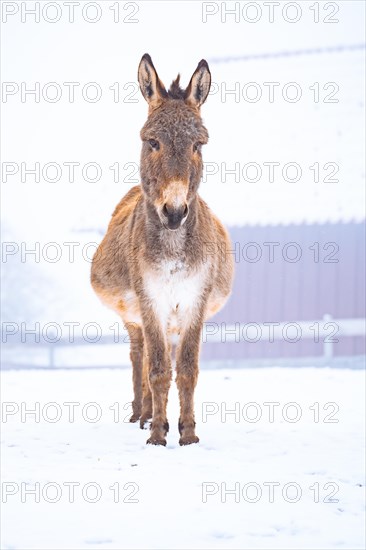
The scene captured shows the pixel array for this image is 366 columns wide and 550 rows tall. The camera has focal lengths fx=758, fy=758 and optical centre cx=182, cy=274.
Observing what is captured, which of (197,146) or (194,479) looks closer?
(194,479)

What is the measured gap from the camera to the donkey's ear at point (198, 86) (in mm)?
6273

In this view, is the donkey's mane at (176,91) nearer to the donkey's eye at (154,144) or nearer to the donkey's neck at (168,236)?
the donkey's eye at (154,144)

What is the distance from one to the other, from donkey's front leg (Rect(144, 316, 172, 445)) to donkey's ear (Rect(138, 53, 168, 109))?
183 cm

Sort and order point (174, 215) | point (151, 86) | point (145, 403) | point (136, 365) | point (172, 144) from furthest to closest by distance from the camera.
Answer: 1. point (136, 365)
2. point (145, 403)
3. point (151, 86)
4. point (172, 144)
5. point (174, 215)

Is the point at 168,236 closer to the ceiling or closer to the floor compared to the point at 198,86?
closer to the floor

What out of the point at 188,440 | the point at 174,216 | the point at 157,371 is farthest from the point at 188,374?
the point at 174,216

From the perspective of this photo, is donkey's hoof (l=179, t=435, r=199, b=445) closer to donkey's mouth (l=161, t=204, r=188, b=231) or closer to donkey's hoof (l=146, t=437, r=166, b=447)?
donkey's hoof (l=146, t=437, r=166, b=447)

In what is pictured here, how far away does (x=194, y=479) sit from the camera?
5.58 metres

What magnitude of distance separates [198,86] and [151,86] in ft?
1.30

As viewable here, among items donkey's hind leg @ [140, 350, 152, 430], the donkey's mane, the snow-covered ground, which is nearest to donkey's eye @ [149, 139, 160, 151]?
the donkey's mane

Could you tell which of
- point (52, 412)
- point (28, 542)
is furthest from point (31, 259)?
point (28, 542)

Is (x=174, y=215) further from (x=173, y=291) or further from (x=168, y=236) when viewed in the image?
(x=173, y=291)

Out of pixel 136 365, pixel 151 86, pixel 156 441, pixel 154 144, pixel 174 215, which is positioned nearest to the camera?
pixel 174 215

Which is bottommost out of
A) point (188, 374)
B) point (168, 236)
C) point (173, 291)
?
point (188, 374)
